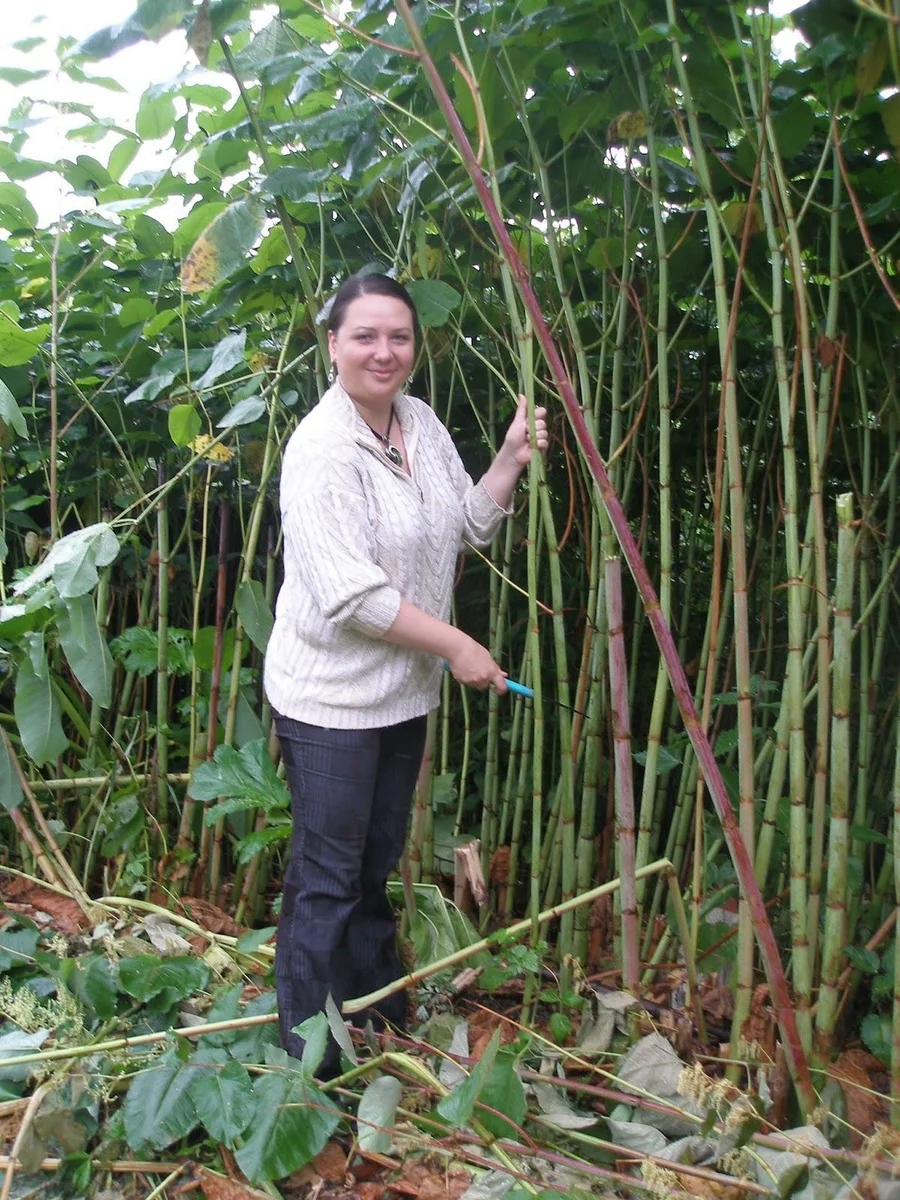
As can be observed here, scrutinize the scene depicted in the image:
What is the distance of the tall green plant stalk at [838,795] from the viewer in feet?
4.25

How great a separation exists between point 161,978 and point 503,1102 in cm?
67

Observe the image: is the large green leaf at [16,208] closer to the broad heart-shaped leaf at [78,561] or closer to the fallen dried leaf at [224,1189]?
the broad heart-shaped leaf at [78,561]

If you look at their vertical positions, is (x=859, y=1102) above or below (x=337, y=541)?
below

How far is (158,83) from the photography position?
A: 160 centimetres

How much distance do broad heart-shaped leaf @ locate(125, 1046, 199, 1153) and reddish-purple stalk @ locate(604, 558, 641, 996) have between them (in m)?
0.66

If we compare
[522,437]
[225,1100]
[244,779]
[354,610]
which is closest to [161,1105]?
[225,1100]

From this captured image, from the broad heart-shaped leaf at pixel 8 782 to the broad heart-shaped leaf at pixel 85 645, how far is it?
0.39m

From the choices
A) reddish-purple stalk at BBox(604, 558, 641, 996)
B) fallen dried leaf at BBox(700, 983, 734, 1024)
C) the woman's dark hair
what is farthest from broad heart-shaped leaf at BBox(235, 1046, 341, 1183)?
the woman's dark hair

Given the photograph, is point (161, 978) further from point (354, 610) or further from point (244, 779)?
point (354, 610)

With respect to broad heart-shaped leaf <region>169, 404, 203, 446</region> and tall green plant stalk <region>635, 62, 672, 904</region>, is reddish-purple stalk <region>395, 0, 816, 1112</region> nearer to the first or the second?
tall green plant stalk <region>635, 62, 672, 904</region>

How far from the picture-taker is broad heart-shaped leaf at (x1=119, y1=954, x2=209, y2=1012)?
5.47ft

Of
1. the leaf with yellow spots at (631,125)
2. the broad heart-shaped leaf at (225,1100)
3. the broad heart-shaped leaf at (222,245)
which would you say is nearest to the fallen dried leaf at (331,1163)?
the broad heart-shaped leaf at (225,1100)

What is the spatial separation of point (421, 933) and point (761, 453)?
123 cm

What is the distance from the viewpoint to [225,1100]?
1.38 metres
